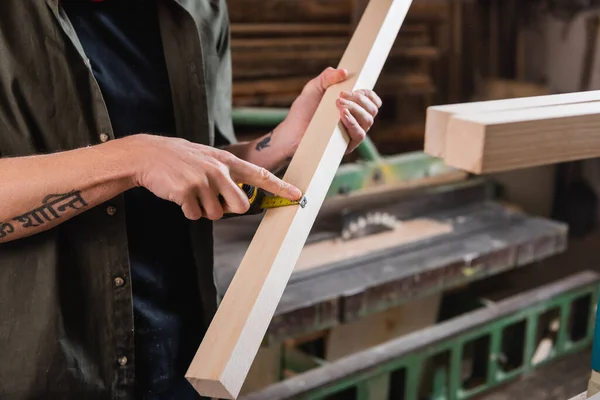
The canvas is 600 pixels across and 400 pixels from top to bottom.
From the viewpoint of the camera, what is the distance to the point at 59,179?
777 millimetres

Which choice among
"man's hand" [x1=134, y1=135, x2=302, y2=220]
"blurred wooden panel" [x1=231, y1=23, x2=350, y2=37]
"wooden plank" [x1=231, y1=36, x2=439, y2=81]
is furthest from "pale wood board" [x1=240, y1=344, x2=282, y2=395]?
"blurred wooden panel" [x1=231, y1=23, x2=350, y2=37]

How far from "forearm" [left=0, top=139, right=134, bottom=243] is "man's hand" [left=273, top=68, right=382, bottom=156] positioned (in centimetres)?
31

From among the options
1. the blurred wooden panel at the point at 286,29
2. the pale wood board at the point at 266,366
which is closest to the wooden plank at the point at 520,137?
the pale wood board at the point at 266,366

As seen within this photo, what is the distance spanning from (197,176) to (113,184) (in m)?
0.14

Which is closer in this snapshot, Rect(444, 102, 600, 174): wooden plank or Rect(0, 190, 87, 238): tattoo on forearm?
Rect(444, 102, 600, 174): wooden plank

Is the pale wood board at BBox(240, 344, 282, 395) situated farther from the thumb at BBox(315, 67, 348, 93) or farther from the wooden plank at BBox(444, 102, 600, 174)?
the wooden plank at BBox(444, 102, 600, 174)

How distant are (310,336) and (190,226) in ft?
3.54

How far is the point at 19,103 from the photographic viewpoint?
2.77ft

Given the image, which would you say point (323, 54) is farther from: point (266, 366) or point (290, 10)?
point (266, 366)

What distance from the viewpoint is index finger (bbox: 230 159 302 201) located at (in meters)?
0.74

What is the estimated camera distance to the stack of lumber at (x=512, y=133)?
53 centimetres

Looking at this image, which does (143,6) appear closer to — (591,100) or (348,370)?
(591,100)

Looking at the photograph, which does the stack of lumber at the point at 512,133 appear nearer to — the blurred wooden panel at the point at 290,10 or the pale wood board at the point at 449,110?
the pale wood board at the point at 449,110

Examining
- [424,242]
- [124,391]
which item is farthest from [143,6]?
[424,242]
